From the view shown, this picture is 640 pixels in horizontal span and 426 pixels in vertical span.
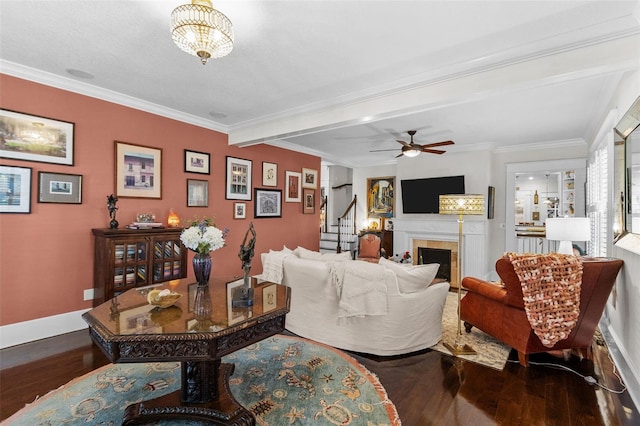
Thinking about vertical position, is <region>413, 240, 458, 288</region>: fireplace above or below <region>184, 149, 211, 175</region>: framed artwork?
below

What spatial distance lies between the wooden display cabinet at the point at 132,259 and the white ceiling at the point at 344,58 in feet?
5.58

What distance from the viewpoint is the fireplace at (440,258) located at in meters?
6.23

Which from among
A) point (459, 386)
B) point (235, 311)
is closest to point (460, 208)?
point (459, 386)

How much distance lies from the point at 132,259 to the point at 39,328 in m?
1.11

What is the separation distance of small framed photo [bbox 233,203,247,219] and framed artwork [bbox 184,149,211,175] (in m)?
0.74

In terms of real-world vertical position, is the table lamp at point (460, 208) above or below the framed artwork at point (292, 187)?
below

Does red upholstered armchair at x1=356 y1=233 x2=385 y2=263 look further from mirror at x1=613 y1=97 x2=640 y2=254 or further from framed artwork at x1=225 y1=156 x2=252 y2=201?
mirror at x1=613 y1=97 x2=640 y2=254

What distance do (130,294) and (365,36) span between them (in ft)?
8.88

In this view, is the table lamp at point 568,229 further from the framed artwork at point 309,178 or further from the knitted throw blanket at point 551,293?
the framed artwork at point 309,178

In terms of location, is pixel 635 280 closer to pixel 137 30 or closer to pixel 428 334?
pixel 428 334

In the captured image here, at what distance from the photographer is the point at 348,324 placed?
3033 millimetres

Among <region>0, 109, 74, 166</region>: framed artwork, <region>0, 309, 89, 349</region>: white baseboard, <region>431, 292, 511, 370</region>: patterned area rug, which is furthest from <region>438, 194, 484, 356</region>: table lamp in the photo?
<region>0, 109, 74, 166</region>: framed artwork

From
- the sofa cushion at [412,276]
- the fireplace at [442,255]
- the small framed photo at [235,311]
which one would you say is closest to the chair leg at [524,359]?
the sofa cushion at [412,276]

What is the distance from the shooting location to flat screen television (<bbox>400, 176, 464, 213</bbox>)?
6184 mm
